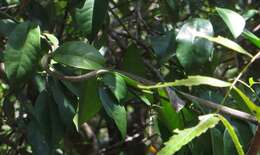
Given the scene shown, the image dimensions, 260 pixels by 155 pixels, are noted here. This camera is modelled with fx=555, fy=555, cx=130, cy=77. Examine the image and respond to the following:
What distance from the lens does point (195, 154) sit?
89cm

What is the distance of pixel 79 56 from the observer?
90cm

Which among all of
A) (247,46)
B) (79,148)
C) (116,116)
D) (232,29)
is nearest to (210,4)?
(247,46)

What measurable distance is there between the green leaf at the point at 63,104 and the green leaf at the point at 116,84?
0.16 m

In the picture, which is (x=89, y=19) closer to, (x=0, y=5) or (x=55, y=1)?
(x=0, y=5)

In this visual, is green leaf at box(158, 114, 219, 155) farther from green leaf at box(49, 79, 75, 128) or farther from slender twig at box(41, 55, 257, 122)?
green leaf at box(49, 79, 75, 128)

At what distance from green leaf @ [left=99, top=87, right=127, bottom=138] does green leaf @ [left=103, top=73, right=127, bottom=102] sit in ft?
0.08

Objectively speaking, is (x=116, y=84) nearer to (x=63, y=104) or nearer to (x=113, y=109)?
(x=113, y=109)

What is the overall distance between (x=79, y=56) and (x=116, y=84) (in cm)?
9

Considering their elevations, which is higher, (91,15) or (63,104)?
(91,15)

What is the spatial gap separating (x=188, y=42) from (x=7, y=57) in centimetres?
32

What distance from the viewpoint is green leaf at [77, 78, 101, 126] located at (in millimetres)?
914

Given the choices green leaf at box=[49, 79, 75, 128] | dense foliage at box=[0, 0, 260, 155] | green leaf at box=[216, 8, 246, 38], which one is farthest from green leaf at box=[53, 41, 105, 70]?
green leaf at box=[216, 8, 246, 38]

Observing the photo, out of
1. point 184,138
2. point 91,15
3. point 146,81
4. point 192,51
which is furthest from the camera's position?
point 91,15

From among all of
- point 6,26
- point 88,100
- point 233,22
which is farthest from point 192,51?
point 6,26
